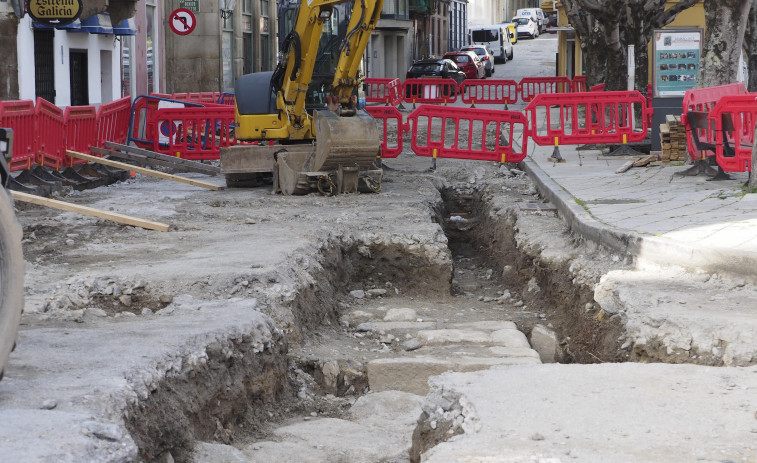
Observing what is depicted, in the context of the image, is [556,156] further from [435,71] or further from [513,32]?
[513,32]

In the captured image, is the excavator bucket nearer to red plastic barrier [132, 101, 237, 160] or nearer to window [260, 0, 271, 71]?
red plastic barrier [132, 101, 237, 160]

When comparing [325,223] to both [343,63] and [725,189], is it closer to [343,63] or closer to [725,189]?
[343,63]

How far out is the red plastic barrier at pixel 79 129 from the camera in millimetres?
14578

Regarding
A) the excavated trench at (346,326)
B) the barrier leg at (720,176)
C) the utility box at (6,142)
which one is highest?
the utility box at (6,142)

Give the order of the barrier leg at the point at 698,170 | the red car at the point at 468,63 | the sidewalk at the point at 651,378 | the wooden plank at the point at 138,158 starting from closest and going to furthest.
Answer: the sidewalk at the point at 651,378 < the barrier leg at the point at 698,170 < the wooden plank at the point at 138,158 < the red car at the point at 468,63

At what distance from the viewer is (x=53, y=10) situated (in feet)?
56.2

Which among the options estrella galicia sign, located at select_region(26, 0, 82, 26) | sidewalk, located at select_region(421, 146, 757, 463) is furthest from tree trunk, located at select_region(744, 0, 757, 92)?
estrella galicia sign, located at select_region(26, 0, 82, 26)

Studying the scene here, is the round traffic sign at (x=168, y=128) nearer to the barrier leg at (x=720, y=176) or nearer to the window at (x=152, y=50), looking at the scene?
the barrier leg at (x=720, y=176)

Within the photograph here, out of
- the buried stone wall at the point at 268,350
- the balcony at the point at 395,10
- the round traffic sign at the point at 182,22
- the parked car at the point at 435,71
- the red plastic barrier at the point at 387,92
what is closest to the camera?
the buried stone wall at the point at 268,350

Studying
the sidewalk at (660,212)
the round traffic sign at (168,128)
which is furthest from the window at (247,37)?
the sidewalk at (660,212)

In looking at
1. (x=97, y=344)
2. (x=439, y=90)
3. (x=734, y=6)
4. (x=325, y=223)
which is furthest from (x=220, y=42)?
(x=97, y=344)

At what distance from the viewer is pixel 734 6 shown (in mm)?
15023

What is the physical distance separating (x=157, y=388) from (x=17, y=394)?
78 centimetres

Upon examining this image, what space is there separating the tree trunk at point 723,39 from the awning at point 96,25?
11651 millimetres
